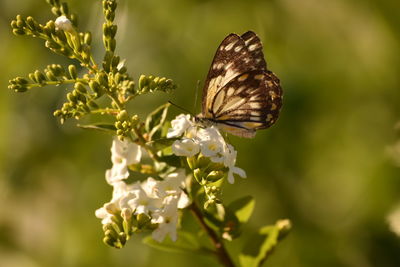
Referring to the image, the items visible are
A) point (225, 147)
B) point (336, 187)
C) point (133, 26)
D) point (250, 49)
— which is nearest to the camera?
point (225, 147)

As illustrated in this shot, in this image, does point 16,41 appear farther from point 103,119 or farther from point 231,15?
point 231,15

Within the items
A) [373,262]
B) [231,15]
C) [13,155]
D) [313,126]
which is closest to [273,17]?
[231,15]

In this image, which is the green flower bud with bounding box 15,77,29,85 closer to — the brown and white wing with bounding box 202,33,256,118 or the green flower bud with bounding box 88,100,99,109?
the green flower bud with bounding box 88,100,99,109

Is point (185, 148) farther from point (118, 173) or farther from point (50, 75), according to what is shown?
point (50, 75)

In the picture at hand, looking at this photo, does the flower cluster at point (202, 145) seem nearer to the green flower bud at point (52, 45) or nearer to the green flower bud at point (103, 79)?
the green flower bud at point (103, 79)

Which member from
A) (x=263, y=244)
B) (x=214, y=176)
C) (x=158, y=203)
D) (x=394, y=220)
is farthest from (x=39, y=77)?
(x=394, y=220)

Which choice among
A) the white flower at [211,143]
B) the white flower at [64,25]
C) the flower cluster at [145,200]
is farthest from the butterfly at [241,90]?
the white flower at [64,25]
